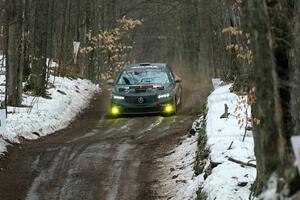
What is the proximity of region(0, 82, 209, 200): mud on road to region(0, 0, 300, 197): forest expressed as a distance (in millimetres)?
2407

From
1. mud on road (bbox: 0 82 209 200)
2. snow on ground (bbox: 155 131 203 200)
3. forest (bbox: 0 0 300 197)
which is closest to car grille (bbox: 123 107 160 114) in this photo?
mud on road (bbox: 0 82 209 200)

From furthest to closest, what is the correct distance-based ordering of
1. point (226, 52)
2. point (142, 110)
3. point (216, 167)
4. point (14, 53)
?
point (226, 52) → point (142, 110) → point (14, 53) → point (216, 167)

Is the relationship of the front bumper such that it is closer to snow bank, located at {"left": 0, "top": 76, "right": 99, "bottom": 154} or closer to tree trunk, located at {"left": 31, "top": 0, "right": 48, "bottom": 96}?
snow bank, located at {"left": 0, "top": 76, "right": 99, "bottom": 154}

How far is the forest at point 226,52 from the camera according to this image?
4.89 m

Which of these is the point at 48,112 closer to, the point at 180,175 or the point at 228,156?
the point at 180,175

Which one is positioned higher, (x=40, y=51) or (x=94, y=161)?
(x=40, y=51)

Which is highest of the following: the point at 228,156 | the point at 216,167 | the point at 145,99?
the point at 145,99

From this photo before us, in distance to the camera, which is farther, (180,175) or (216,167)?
(180,175)

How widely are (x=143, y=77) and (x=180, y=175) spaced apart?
854 cm

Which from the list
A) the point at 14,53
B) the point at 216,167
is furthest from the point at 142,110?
the point at 216,167

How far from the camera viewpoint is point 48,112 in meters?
16.3

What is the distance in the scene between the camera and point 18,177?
1008cm

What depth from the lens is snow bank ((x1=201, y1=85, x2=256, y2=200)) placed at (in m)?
7.02

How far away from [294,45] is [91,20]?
26.7 metres
